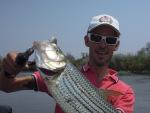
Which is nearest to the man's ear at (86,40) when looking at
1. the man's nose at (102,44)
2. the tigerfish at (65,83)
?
the man's nose at (102,44)

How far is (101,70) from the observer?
215 inches

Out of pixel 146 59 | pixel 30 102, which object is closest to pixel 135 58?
pixel 146 59

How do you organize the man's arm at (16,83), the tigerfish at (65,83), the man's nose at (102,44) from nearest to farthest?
the tigerfish at (65,83) → the man's arm at (16,83) → the man's nose at (102,44)

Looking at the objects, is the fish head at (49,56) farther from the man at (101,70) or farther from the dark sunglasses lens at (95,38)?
the dark sunglasses lens at (95,38)

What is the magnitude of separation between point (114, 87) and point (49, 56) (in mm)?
1444

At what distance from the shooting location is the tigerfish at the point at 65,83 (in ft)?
13.3

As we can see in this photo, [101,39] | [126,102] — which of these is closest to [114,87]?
[126,102]

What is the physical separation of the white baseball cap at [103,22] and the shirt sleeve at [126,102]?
850 millimetres

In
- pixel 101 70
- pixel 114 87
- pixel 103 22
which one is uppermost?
pixel 103 22

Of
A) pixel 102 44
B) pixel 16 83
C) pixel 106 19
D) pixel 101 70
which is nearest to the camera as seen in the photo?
pixel 16 83

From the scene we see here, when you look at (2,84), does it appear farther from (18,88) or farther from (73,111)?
(73,111)

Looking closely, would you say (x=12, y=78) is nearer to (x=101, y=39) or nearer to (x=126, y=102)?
(x=101, y=39)

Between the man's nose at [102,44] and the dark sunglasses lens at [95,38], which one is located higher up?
the dark sunglasses lens at [95,38]

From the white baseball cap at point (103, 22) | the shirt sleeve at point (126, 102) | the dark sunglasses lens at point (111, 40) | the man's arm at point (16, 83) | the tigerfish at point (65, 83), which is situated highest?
the white baseball cap at point (103, 22)
